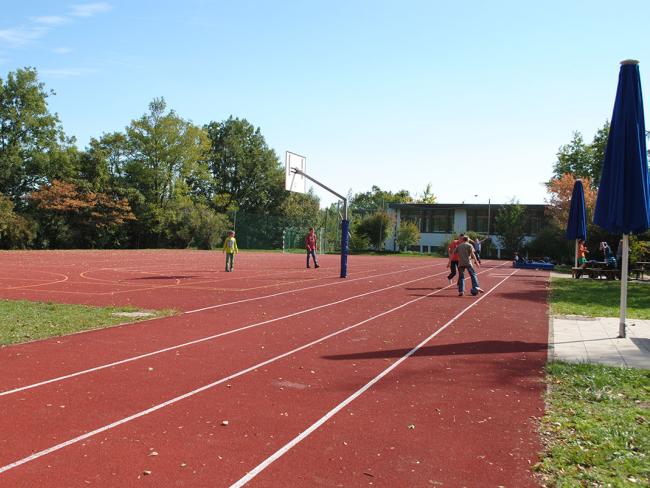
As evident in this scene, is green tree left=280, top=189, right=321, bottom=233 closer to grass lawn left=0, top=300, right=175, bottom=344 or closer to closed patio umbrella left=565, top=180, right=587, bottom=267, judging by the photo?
closed patio umbrella left=565, top=180, right=587, bottom=267

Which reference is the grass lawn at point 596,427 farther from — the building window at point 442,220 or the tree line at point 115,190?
the building window at point 442,220

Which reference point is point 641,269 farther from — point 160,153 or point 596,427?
point 160,153

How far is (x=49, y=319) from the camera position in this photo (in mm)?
10906

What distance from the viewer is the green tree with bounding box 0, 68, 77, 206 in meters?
50.6

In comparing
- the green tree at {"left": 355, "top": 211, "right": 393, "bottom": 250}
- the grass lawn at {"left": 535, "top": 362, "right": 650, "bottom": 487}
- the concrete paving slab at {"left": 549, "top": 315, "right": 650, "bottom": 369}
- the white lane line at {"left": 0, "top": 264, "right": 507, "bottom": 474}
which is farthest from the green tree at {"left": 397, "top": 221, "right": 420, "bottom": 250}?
the grass lawn at {"left": 535, "top": 362, "right": 650, "bottom": 487}

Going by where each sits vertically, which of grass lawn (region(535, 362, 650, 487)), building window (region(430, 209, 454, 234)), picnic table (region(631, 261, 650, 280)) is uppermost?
building window (region(430, 209, 454, 234))

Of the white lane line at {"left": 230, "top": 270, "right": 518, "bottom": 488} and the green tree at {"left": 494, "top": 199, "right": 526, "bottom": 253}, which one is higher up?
the green tree at {"left": 494, "top": 199, "right": 526, "bottom": 253}

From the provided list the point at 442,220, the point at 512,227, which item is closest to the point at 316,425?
the point at 512,227

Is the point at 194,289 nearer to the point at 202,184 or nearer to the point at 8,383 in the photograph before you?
the point at 8,383

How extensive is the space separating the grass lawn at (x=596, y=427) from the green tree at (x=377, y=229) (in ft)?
173

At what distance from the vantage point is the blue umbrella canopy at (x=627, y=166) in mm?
9789

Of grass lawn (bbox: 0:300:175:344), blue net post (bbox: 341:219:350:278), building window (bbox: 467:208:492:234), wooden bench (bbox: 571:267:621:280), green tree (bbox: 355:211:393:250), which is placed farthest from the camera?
building window (bbox: 467:208:492:234)

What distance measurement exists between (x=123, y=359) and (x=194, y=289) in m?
9.41

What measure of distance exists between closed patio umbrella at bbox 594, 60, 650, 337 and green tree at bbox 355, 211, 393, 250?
50120 mm
